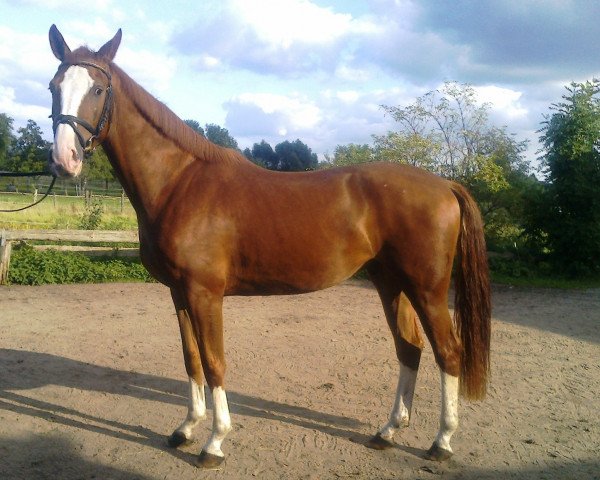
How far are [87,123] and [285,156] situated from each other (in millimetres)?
22135

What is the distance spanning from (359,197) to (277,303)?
18.1ft

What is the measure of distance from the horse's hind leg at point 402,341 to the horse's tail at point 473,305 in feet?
1.24

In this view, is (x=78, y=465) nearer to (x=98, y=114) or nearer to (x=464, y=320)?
(x=98, y=114)

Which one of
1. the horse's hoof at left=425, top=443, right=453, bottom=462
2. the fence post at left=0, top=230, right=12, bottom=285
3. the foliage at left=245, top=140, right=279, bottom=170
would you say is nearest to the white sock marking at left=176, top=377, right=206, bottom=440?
the horse's hoof at left=425, top=443, right=453, bottom=462

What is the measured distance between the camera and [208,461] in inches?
127

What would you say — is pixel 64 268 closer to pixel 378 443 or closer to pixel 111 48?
pixel 111 48

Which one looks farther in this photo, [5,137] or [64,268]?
[5,137]

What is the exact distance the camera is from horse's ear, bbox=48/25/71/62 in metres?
2.99

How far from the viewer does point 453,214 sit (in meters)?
3.32

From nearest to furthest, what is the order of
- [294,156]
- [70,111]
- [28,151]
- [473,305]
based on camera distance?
[70,111] < [473,305] < [294,156] < [28,151]

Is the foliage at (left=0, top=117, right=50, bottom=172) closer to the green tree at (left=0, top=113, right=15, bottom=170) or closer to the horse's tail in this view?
the green tree at (left=0, top=113, right=15, bottom=170)

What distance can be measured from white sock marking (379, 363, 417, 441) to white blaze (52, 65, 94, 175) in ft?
9.25

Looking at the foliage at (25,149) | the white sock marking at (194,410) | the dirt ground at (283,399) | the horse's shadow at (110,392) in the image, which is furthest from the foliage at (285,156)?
the white sock marking at (194,410)

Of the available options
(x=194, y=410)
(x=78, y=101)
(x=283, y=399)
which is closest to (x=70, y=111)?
(x=78, y=101)
